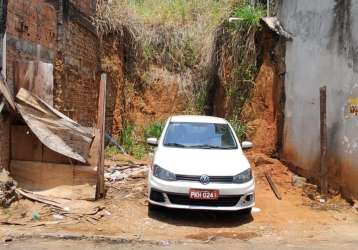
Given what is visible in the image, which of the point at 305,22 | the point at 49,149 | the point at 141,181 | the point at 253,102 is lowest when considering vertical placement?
the point at 141,181

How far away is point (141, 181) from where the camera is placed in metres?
10.7

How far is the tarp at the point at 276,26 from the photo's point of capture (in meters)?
12.0

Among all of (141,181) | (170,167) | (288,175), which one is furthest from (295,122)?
(170,167)

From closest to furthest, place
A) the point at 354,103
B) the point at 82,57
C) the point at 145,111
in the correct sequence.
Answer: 1. the point at 354,103
2. the point at 82,57
3. the point at 145,111

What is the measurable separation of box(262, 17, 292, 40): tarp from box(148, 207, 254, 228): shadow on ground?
5.04 metres

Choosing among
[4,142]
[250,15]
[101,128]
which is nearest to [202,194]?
[101,128]

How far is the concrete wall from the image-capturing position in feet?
32.3

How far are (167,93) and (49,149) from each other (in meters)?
8.50

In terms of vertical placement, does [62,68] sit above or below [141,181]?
above

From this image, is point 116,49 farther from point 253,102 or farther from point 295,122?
point 295,122

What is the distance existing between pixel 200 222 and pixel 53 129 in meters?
3.07

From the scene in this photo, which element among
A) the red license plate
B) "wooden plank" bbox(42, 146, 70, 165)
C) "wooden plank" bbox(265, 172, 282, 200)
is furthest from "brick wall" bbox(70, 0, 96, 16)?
the red license plate

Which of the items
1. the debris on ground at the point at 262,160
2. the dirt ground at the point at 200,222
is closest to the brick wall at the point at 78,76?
the dirt ground at the point at 200,222

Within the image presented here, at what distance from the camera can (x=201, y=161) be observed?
8.29 meters
